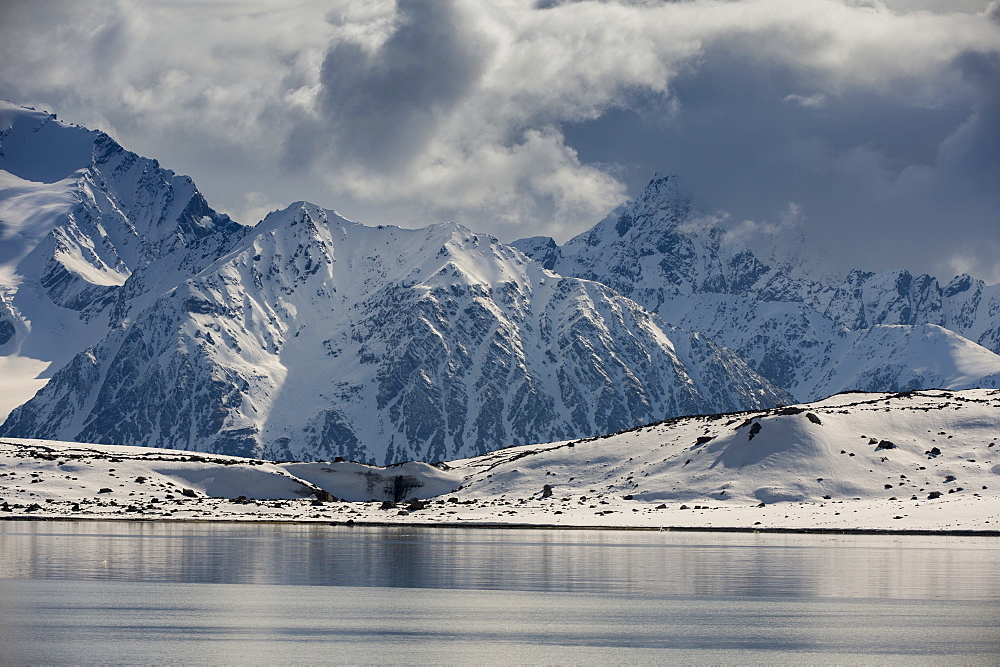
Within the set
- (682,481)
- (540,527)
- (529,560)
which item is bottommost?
(540,527)

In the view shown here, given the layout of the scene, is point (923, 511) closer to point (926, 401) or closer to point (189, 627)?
point (926, 401)

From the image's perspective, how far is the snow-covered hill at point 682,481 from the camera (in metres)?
147

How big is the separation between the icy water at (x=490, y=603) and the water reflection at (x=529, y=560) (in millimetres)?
239

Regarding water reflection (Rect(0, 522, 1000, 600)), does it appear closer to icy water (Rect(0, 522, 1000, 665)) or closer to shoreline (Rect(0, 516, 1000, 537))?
icy water (Rect(0, 522, 1000, 665))

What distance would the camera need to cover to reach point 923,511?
13912cm

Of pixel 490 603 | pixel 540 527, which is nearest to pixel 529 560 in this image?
pixel 490 603

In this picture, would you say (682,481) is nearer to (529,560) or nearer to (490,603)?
(529,560)

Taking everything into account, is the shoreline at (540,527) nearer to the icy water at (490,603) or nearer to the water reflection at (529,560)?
the water reflection at (529,560)

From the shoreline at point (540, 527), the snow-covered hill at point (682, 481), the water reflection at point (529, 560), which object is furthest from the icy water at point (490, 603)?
the snow-covered hill at point (682, 481)

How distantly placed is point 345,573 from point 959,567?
40.0 metres

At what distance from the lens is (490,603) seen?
6450cm

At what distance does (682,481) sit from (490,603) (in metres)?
104

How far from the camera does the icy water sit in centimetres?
5012

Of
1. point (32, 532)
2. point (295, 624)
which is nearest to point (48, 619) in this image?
point (295, 624)
